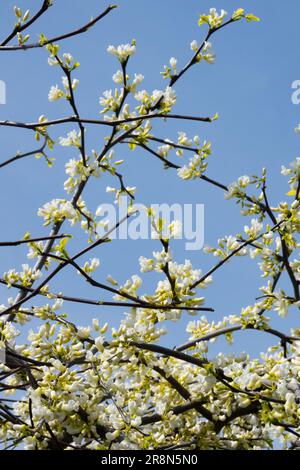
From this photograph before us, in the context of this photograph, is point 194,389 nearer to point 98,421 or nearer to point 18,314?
point 98,421

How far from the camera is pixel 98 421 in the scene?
4.39m

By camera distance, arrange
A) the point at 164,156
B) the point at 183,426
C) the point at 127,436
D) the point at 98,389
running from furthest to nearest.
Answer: the point at 164,156
the point at 183,426
the point at 98,389
the point at 127,436

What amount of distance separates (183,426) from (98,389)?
0.74 m

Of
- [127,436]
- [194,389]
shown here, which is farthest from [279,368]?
[127,436]

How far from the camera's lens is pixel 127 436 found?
159 inches

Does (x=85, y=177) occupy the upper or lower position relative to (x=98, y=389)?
upper

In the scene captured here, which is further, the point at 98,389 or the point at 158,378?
the point at 158,378

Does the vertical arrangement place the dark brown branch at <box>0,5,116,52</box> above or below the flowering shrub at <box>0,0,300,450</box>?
above

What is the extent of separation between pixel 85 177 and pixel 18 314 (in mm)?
1105

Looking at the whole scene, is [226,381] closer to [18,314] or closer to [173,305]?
[173,305]

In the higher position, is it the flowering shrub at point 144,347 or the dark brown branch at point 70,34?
the dark brown branch at point 70,34

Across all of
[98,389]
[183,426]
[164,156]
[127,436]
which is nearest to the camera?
[127,436]
